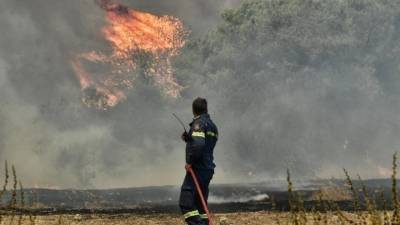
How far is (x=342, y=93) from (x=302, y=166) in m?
25.9

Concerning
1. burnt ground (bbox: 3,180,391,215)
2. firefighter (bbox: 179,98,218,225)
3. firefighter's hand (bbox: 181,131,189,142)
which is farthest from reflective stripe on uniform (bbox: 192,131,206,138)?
burnt ground (bbox: 3,180,391,215)

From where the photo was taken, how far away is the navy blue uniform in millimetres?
10258

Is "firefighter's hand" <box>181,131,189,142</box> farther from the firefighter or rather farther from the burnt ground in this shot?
the burnt ground

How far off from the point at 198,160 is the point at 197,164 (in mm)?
122

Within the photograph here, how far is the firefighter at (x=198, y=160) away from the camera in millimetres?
10258

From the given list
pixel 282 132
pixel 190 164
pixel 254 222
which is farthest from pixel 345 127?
pixel 190 164

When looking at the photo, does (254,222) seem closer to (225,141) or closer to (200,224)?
(200,224)

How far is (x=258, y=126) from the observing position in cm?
14025

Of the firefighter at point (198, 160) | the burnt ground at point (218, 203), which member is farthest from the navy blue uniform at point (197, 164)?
the burnt ground at point (218, 203)

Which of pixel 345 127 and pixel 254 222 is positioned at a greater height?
pixel 345 127

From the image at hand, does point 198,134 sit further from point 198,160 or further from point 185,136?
point 198,160

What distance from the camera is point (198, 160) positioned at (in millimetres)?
10539

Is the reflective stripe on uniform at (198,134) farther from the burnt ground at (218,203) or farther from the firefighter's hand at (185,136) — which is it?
the burnt ground at (218,203)

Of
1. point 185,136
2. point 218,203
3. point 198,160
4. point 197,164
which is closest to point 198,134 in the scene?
point 185,136
